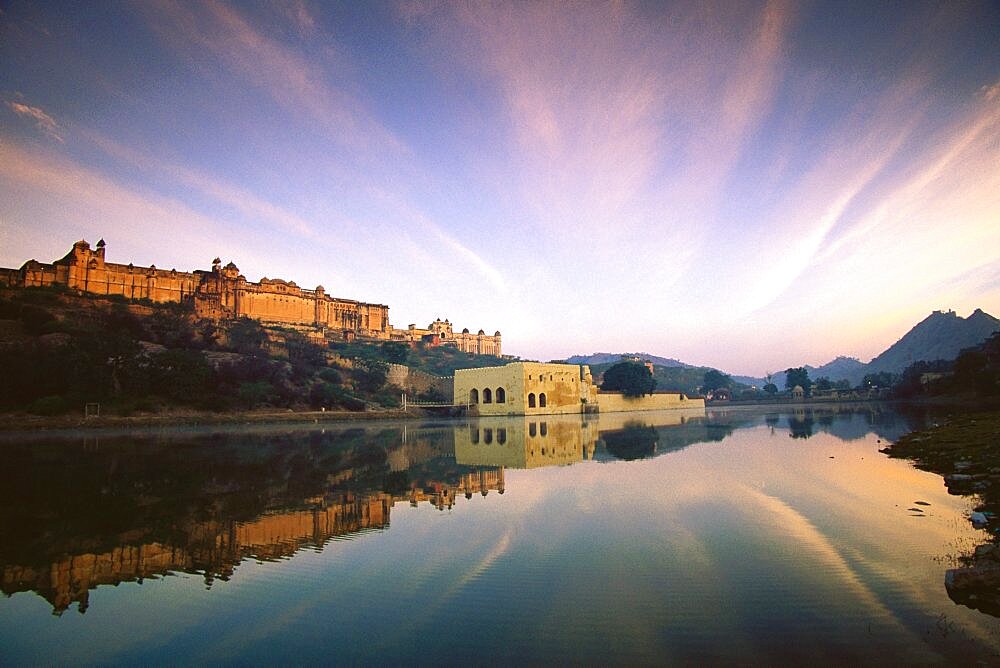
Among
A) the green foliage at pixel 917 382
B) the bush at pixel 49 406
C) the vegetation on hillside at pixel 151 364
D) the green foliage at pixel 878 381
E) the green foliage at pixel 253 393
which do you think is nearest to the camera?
the bush at pixel 49 406

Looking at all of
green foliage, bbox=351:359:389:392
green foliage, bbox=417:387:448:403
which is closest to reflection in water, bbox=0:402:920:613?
green foliage, bbox=351:359:389:392

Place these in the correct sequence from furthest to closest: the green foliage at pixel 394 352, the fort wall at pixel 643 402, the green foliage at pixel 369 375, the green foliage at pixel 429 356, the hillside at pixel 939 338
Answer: the hillside at pixel 939 338
the green foliage at pixel 429 356
the green foliage at pixel 394 352
the fort wall at pixel 643 402
the green foliage at pixel 369 375

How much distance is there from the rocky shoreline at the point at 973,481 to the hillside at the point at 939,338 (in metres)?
133

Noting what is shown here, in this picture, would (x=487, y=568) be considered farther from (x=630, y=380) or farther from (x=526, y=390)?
(x=630, y=380)

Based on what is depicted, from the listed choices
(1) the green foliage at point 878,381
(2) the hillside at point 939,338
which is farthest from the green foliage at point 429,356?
(2) the hillside at point 939,338

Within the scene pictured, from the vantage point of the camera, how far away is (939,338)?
146 m

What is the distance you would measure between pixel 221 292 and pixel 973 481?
71981 mm

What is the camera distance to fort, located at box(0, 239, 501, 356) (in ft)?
181

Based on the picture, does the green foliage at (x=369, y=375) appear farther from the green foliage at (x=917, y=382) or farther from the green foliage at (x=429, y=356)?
the green foliage at (x=917, y=382)

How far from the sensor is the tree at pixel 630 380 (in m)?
62.6

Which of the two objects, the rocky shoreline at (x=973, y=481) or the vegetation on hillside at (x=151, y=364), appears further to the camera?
the vegetation on hillside at (x=151, y=364)

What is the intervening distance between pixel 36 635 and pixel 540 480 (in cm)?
851

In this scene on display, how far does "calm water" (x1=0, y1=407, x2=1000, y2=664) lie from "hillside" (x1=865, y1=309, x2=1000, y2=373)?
143831mm

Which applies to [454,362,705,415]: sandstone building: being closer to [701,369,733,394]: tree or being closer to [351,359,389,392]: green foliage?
[351,359,389,392]: green foliage
